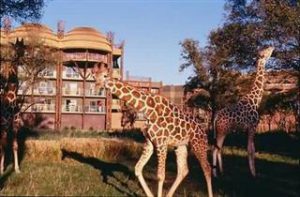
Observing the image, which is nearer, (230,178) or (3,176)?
(3,176)

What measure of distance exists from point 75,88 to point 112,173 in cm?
5779

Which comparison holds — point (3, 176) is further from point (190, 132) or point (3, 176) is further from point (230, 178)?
point (230, 178)

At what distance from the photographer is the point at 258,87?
1803 centimetres

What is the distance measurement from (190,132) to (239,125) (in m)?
4.85

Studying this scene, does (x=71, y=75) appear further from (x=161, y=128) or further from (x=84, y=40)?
(x=161, y=128)

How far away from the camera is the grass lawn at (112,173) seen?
12.7 meters

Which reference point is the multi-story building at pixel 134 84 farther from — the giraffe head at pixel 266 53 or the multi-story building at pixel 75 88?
the giraffe head at pixel 266 53

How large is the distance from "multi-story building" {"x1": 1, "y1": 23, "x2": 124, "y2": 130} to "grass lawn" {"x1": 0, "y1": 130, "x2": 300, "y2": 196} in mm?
47507

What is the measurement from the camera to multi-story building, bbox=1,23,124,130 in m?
69.2

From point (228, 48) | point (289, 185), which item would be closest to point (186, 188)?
point (289, 185)

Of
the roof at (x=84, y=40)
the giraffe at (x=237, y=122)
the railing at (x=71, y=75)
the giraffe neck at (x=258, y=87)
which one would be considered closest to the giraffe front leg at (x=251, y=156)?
the giraffe at (x=237, y=122)

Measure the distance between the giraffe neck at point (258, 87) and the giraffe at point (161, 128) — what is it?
5.75m

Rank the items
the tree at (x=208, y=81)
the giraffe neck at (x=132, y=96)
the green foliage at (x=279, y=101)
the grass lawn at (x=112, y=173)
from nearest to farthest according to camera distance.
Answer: the giraffe neck at (x=132, y=96) < the grass lawn at (x=112, y=173) < the green foliage at (x=279, y=101) < the tree at (x=208, y=81)

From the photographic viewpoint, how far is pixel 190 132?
1229 cm
